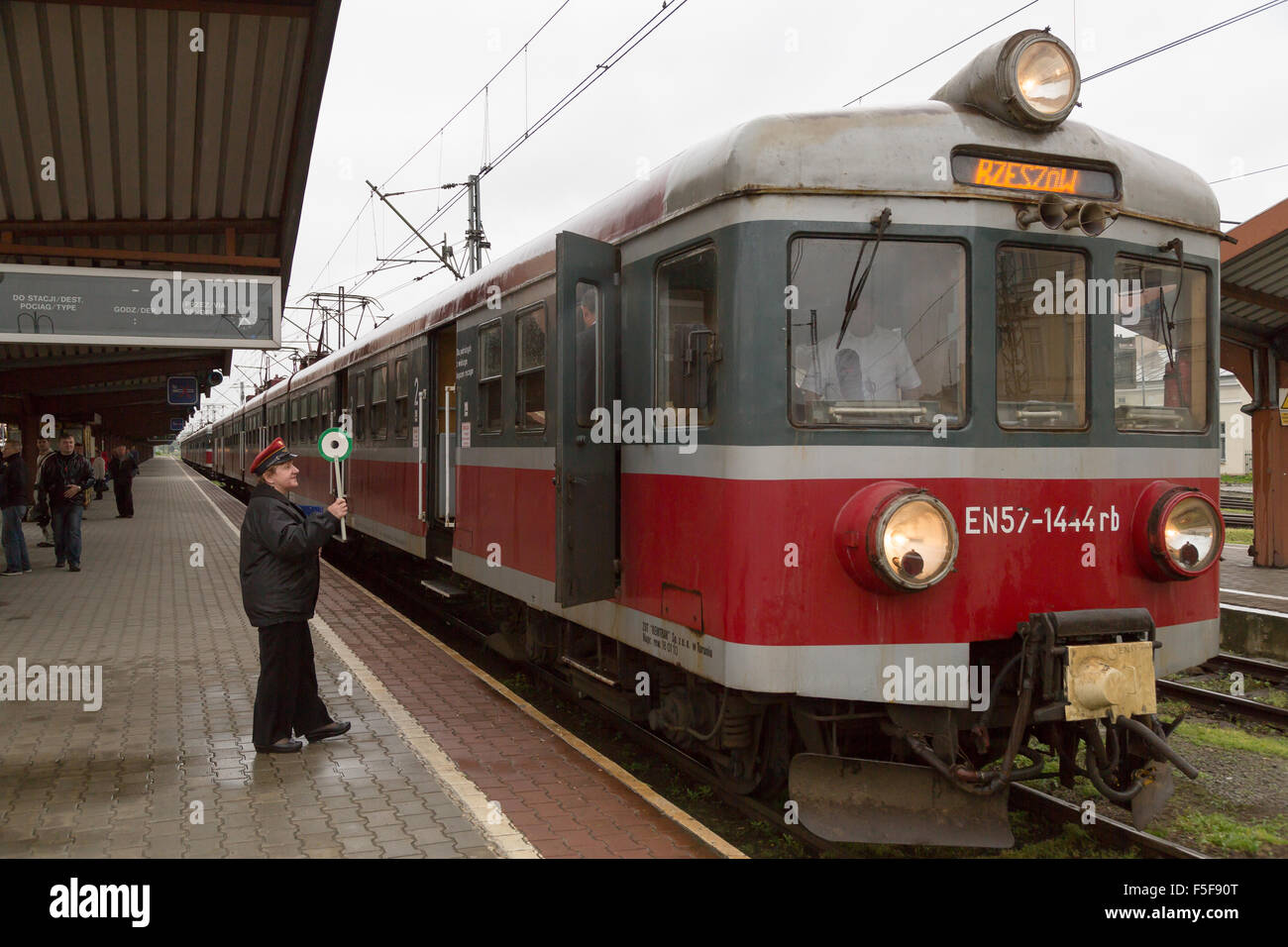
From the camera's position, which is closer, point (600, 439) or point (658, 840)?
point (658, 840)

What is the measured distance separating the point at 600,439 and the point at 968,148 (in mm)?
2351

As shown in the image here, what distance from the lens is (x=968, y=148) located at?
4.84m

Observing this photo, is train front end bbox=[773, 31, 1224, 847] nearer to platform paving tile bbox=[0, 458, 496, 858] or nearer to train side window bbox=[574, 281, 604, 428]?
train side window bbox=[574, 281, 604, 428]

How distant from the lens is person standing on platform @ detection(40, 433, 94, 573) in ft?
48.5

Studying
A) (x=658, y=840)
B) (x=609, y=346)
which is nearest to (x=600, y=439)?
(x=609, y=346)

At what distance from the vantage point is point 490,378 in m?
7.96

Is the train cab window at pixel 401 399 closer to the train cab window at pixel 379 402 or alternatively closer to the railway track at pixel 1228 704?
the train cab window at pixel 379 402

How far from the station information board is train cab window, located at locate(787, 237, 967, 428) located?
5980 mm

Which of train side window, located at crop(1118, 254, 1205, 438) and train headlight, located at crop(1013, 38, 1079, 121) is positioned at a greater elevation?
train headlight, located at crop(1013, 38, 1079, 121)

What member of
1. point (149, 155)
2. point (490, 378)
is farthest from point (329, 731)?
point (149, 155)

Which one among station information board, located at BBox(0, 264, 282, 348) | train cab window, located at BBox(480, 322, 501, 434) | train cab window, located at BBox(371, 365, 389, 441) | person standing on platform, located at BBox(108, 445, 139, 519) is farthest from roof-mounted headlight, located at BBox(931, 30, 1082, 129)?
person standing on platform, located at BBox(108, 445, 139, 519)

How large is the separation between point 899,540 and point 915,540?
0.25 ft

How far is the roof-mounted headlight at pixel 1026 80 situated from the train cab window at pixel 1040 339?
25.4 inches

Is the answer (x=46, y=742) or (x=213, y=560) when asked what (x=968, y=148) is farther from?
(x=213, y=560)
